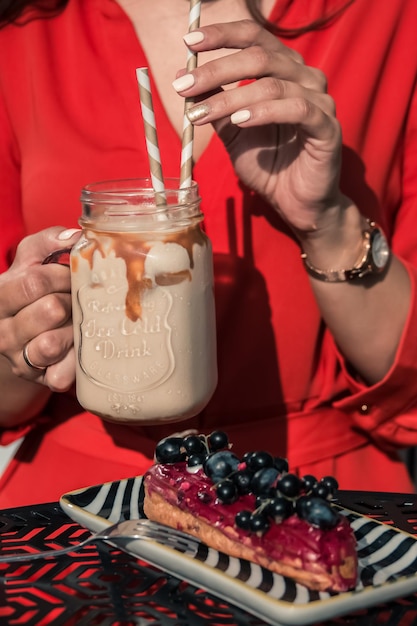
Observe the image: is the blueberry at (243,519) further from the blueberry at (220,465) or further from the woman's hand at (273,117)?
the woman's hand at (273,117)

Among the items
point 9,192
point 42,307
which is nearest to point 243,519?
point 42,307

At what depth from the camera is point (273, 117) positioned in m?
1.06

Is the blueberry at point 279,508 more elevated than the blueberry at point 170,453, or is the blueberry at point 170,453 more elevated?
the blueberry at point 279,508

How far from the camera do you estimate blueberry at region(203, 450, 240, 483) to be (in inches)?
35.9

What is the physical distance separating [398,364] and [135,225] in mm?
481

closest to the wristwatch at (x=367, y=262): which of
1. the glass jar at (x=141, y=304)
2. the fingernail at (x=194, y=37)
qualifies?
the glass jar at (x=141, y=304)

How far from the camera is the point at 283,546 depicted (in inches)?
33.1

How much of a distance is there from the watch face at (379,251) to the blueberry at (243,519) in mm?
497

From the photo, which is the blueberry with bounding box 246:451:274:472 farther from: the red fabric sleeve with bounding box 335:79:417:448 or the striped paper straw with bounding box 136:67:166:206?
the red fabric sleeve with bounding box 335:79:417:448

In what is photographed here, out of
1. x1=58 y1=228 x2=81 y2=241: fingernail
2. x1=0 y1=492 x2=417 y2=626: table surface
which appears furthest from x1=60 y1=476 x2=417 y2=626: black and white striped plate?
x1=58 y1=228 x2=81 y2=241: fingernail

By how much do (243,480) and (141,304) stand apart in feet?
0.73

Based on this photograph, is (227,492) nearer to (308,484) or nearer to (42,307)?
(308,484)

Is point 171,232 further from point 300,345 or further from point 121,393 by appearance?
point 300,345

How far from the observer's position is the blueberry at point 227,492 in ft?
2.92
